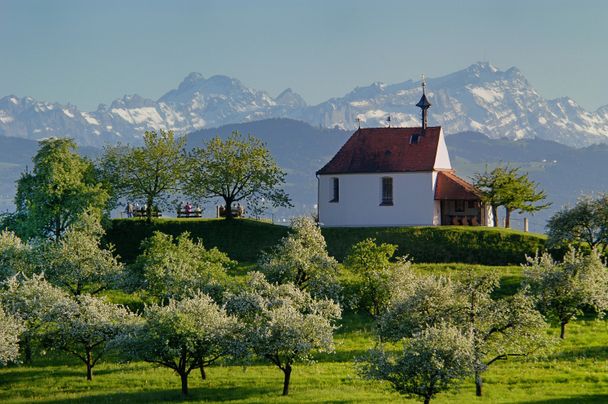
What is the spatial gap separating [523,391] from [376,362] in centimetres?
905

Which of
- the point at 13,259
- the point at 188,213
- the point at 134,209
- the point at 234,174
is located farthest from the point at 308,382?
the point at 134,209

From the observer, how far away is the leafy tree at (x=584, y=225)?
77875 mm

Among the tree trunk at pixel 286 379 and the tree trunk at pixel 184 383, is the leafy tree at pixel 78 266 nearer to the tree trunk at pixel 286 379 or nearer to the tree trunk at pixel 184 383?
the tree trunk at pixel 184 383

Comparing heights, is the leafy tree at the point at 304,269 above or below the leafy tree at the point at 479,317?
above

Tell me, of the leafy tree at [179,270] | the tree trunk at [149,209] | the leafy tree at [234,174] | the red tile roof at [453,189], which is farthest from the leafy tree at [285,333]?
the tree trunk at [149,209]

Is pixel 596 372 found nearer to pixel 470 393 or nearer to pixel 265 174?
pixel 470 393

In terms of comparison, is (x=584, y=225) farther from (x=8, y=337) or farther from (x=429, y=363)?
(x=8, y=337)

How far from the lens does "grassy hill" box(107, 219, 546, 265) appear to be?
282ft

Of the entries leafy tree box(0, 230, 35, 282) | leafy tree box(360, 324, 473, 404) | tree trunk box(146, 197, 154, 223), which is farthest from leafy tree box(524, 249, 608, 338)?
tree trunk box(146, 197, 154, 223)

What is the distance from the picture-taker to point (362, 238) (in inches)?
3556

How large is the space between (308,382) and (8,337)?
17.2m

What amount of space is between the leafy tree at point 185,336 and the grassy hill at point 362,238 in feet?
121

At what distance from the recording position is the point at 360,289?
212 ft

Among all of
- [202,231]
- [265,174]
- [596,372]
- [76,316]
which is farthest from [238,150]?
[596,372]
